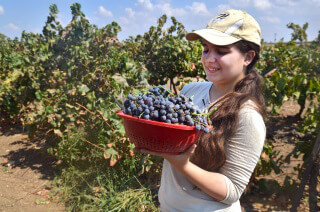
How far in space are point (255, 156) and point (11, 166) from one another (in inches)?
152

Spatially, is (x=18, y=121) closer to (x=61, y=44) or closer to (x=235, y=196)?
(x=61, y=44)

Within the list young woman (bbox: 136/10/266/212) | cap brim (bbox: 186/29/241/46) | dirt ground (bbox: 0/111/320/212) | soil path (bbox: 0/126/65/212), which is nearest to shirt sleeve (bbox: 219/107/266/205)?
young woman (bbox: 136/10/266/212)

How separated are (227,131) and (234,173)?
0.18 metres

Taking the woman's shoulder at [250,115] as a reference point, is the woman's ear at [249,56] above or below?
above

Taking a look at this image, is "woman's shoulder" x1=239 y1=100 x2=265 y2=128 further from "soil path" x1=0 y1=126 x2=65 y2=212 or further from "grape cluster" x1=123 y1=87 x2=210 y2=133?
"soil path" x1=0 y1=126 x2=65 y2=212

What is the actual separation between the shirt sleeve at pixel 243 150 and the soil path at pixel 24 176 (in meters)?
2.44

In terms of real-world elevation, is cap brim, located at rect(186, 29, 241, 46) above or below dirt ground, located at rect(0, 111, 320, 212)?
above

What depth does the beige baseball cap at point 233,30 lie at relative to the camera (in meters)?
1.29

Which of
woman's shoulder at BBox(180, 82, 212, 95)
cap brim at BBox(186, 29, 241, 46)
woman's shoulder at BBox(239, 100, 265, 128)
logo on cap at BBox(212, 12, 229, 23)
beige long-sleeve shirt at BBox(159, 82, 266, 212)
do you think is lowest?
beige long-sleeve shirt at BBox(159, 82, 266, 212)

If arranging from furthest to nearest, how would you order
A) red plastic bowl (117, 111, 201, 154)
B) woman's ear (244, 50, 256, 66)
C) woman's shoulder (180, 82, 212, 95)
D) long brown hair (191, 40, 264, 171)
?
woman's shoulder (180, 82, 212, 95) < woman's ear (244, 50, 256, 66) < long brown hair (191, 40, 264, 171) < red plastic bowl (117, 111, 201, 154)

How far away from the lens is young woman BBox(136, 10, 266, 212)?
1.23 meters

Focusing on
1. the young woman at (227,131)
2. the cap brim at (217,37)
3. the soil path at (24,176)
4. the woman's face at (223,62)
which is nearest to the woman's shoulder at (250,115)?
the young woman at (227,131)

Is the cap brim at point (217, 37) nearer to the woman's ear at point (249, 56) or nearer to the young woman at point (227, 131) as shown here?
the young woman at point (227, 131)

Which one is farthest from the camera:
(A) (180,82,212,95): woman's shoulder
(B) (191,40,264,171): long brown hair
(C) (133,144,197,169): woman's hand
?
(A) (180,82,212,95): woman's shoulder
